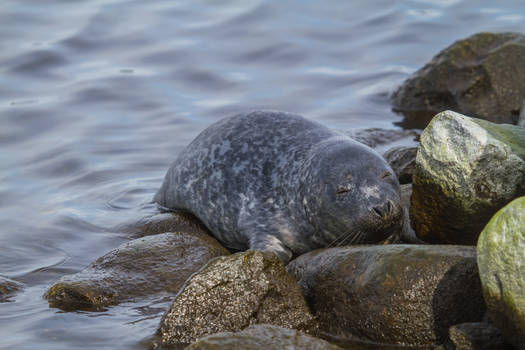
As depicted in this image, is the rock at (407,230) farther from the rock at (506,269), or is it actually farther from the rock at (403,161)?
the rock at (506,269)

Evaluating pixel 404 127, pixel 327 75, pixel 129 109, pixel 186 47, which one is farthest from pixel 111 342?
pixel 186 47

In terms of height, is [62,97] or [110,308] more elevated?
[62,97]

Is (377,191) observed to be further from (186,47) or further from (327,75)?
(186,47)

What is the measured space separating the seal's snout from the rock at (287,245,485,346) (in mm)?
725

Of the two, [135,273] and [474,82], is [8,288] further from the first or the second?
[474,82]

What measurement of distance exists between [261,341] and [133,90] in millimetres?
7825

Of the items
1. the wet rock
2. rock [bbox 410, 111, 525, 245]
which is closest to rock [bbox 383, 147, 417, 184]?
rock [bbox 410, 111, 525, 245]

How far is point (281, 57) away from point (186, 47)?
1610mm

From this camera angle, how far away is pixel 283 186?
20.5ft

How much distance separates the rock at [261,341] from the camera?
396 cm

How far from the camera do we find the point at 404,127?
9.49 metres

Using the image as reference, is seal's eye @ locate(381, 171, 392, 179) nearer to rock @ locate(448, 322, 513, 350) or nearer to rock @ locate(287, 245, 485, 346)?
rock @ locate(287, 245, 485, 346)

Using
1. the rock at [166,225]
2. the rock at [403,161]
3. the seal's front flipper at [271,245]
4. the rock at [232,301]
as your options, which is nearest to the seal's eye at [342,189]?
the seal's front flipper at [271,245]

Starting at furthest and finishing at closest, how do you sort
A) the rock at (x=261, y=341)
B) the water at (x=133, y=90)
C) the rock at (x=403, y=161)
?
the rock at (x=403, y=161) → the water at (x=133, y=90) → the rock at (x=261, y=341)
